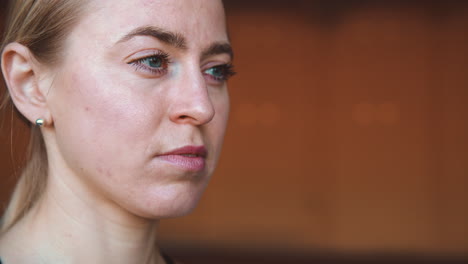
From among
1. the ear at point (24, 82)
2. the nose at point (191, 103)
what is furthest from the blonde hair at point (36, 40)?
the nose at point (191, 103)

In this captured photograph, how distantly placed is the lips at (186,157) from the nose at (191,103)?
0.07 m

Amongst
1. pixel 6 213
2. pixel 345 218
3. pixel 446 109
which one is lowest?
pixel 6 213

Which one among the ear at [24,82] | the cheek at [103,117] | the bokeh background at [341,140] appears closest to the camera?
the cheek at [103,117]

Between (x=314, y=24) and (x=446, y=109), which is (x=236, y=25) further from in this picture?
(x=446, y=109)

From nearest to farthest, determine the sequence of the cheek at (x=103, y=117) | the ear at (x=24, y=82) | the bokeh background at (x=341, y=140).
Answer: the cheek at (x=103, y=117), the ear at (x=24, y=82), the bokeh background at (x=341, y=140)

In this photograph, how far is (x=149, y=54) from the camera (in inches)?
49.0

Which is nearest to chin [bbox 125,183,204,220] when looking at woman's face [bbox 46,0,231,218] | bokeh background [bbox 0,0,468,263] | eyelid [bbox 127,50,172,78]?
woman's face [bbox 46,0,231,218]

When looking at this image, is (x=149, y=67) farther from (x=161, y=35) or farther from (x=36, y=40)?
(x=36, y=40)

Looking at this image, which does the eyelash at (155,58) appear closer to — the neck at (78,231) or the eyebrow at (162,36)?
the eyebrow at (162,36)

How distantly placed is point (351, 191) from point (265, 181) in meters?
1.22

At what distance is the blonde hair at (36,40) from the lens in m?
1.28

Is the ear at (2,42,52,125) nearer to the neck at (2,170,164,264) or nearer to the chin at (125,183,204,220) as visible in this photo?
the neck at (2,170,164,264)

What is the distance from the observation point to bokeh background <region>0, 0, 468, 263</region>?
23.3ft

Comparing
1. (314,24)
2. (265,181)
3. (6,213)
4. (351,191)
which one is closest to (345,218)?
(351,191)
